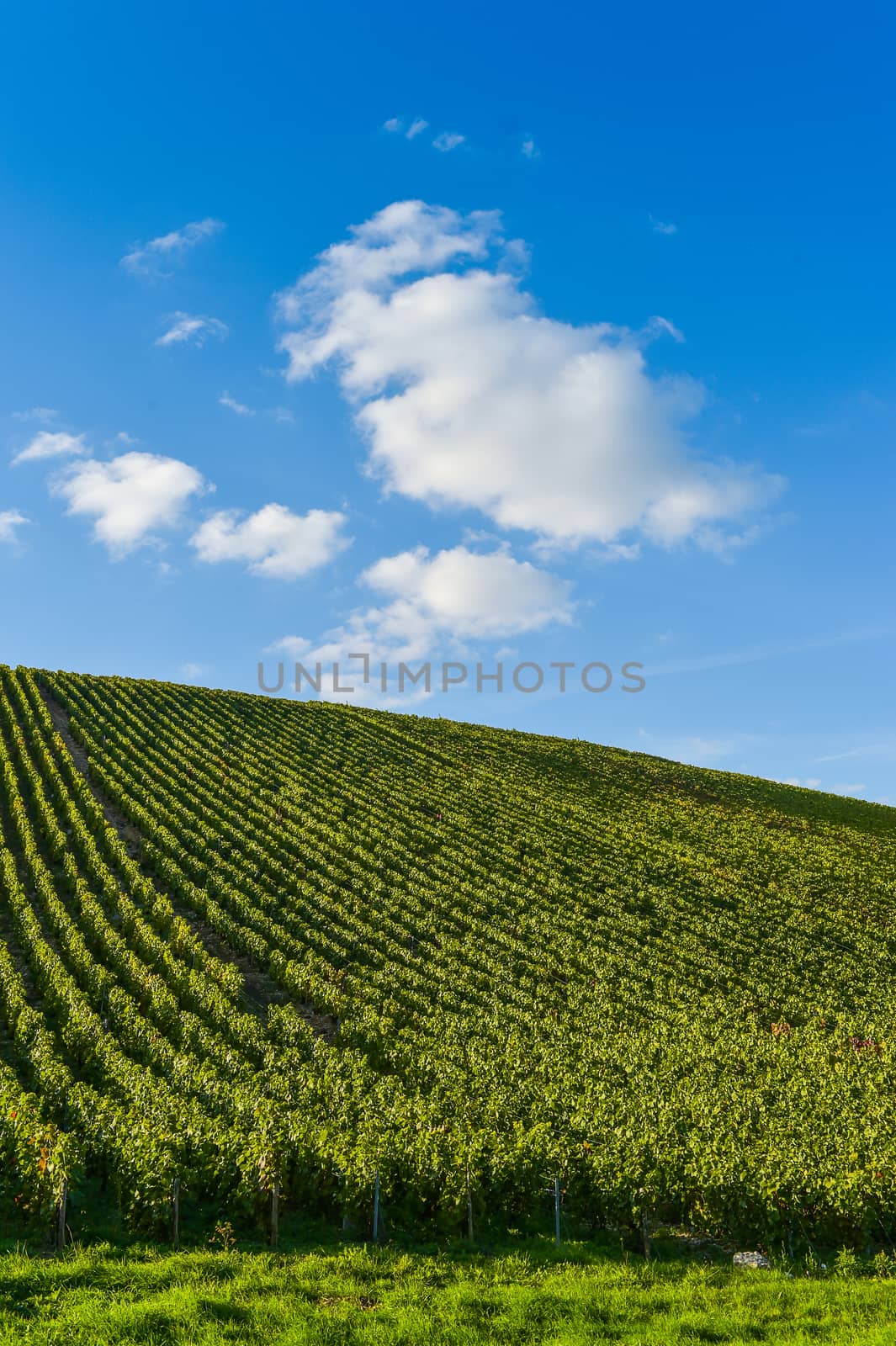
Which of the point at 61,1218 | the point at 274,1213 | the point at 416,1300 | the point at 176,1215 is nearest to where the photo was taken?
the point at 416,1300

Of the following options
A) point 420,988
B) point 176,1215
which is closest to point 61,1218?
point 176,1215

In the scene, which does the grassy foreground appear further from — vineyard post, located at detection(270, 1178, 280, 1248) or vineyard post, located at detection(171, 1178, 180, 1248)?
vineyard post, located at detection(270, 1178, 280, 1248)

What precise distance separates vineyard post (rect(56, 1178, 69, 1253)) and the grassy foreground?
1.77 feet

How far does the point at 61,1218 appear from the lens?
12.9m

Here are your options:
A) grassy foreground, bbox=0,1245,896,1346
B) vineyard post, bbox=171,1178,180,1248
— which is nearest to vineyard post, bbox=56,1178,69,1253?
grassy foreground, bbox=0,1245,896,1346

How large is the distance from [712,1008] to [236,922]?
1855 cm

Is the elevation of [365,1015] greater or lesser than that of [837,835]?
lesser

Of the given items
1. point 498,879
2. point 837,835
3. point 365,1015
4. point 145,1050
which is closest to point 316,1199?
point 145,1050

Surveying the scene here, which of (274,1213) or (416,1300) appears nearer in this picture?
(416,1300)

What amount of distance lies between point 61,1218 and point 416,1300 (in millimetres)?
5982

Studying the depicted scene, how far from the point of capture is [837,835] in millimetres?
56781

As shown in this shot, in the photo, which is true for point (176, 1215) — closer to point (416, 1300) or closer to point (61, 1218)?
point (61, 1218)

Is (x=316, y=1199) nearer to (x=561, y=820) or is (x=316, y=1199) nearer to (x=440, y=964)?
(x=440, y=964)

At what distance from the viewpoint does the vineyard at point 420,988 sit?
47.4ft
